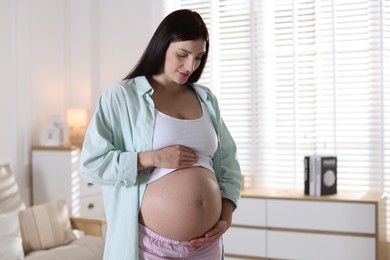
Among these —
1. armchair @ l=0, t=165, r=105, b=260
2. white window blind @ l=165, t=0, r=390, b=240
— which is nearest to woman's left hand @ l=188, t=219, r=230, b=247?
armchair @ l=0, t=165, r=105, b=260

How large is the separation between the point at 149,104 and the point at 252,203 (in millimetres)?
1997

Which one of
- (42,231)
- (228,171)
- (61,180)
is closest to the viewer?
(228,171)

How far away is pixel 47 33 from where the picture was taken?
426 centimetres

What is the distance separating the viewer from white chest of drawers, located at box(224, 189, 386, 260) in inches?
128

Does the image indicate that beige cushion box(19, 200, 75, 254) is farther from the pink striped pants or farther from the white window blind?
the pink striped pants

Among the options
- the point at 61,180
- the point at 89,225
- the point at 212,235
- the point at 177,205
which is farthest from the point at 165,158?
the point at 61,180

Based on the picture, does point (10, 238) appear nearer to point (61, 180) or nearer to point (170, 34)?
point (61, 180)

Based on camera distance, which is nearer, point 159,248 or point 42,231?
point 159,248

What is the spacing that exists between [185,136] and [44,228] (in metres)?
1.93

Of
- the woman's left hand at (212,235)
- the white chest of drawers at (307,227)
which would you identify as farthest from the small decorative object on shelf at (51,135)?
the woman's left hand at (212,235)

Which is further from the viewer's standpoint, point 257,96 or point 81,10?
point 81,10

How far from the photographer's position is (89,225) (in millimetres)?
3549

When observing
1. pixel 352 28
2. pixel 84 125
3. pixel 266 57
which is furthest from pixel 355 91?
pixel 84 125

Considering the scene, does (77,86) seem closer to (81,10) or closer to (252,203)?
(81,10)
